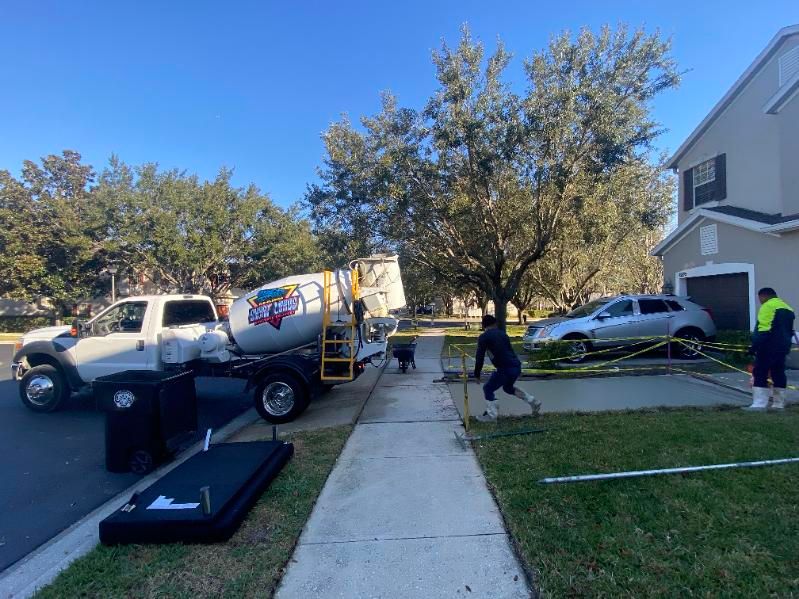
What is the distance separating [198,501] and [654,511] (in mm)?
3554

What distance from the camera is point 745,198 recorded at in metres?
13.4

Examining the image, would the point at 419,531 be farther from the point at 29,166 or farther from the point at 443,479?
the point at 29,166

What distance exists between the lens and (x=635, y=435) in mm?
6008

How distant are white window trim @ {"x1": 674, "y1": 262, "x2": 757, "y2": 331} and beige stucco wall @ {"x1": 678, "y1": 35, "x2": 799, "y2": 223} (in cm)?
151

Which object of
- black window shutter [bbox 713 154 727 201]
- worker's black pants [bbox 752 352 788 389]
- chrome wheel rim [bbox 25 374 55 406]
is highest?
black window shutter [bbox 713 154 727 201]

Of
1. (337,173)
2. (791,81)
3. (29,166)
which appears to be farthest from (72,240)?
(791,81)

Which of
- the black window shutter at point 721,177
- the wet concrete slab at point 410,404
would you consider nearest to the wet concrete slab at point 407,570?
the wet concrete slab at point 410,404

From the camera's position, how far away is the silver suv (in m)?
12.9

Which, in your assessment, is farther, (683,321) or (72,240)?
(72,240)

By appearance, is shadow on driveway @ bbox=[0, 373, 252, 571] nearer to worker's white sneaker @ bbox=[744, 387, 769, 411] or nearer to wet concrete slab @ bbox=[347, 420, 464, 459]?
wet concrete slab @ bbox=[347, 420, 464, 459]

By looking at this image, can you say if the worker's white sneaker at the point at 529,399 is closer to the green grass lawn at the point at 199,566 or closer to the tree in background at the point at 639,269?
the green grass lawn at the point at 199,566

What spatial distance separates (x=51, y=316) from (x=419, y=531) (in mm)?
43596

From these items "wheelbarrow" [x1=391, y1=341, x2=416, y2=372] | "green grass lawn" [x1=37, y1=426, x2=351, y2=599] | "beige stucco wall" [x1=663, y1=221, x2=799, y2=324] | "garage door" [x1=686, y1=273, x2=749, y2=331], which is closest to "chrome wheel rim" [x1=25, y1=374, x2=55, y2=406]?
"green grass lawn" [x1=37, y1=426, x2=351, y2=599]

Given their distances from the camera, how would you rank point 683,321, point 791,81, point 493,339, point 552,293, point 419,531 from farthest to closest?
point 552,293 < point 683,321 < point 791,81 < point 493,339 < point 419,531
